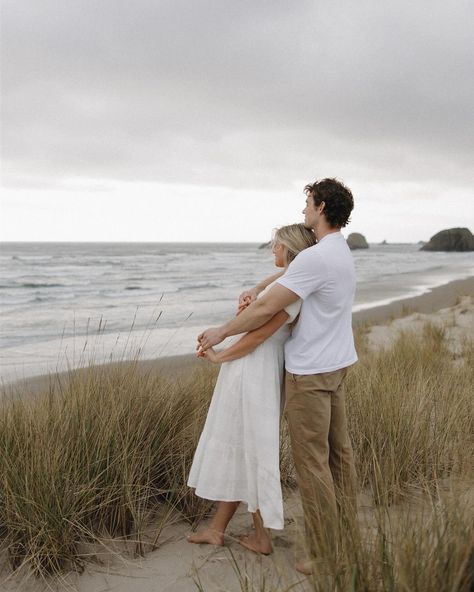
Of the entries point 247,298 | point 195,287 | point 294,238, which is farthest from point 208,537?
point 195,287

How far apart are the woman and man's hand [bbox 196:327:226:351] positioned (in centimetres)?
6

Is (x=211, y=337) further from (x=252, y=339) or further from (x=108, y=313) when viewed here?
(x=108, y=313)

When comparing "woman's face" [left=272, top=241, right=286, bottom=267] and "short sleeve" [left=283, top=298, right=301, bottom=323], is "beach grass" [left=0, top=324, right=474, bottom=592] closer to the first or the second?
"short sleeve" [left=283, top=298, right=301, bottom=323]

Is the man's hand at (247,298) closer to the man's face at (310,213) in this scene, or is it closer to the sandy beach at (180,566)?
the man's face at (310,213)

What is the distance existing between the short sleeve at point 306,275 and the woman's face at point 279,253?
319 mm

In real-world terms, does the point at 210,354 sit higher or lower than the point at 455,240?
lower

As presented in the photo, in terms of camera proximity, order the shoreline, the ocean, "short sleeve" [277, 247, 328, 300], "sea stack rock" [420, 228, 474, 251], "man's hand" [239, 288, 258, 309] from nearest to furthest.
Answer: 1. "short sleeve" [277, 247, 328, 300]
2. "man's hand" [239, 288, 258, 309]
3. the shoreline
4. the ocean
5. "sea stack rock" [420, 228, 474, 251]

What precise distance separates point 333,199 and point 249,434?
1.26m

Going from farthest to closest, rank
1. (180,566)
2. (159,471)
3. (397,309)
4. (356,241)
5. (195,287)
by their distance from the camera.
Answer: (356,241) → (195,287) → (397,309) → (159,471) → (180,566)

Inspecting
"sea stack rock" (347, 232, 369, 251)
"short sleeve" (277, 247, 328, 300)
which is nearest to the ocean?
"short sleeve" (277, 247, 328, 300)

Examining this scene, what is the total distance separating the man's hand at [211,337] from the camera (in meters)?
3.03

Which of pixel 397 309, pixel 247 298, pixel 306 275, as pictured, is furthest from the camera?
pixel 397 309

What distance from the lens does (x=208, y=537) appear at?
326cm

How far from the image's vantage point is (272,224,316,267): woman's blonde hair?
307 cm
